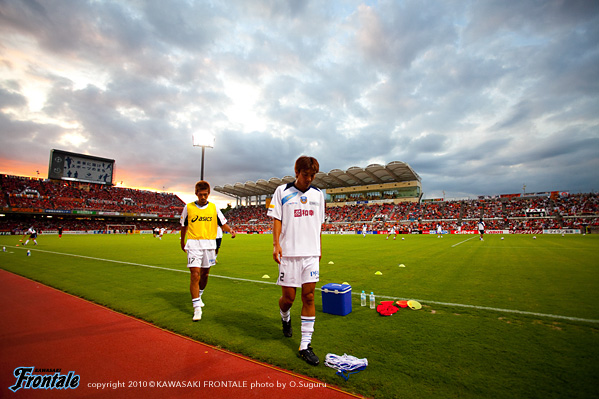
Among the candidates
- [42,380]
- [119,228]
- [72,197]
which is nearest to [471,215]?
[42,380]

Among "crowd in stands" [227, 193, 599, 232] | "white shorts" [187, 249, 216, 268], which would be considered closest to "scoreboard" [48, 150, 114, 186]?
"crowd in stands" [227, 193, 599, 232]

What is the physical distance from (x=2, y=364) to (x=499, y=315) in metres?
7.18

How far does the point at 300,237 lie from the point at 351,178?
64612mm

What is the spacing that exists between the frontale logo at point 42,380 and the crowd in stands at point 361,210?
5009 cm

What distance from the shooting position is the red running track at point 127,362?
2680 mm

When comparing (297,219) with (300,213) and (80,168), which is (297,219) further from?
(80,168)

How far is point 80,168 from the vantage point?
61.1m

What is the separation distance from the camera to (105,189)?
6650 cm

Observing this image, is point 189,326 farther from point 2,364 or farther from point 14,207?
point 14,207

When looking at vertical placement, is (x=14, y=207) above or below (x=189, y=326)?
above

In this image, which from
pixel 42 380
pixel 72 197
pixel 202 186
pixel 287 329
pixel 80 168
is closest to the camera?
pixel 42 380

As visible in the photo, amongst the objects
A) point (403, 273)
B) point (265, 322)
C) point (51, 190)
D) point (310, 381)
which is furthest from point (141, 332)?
point (51, 190)

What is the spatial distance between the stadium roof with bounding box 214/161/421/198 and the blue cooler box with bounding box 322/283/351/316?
5527 cm

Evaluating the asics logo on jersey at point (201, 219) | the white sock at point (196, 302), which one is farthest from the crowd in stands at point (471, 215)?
the white sock at point (196, 302)
